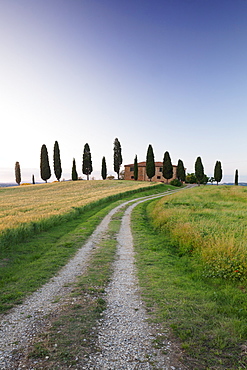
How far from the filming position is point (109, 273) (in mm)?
8867

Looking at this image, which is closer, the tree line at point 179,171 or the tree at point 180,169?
the tree line at point 179,171

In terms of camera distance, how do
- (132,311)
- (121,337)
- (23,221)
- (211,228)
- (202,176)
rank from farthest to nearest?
(202,176)
(23,221)
(211,228)
(132,311)
(121,337)

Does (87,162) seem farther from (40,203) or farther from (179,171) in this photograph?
(40,203)

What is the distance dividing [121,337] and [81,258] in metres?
6.35

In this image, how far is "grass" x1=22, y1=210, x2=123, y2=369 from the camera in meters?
4.12

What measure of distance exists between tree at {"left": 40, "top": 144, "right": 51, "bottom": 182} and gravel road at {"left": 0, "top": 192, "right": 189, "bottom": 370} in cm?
8733

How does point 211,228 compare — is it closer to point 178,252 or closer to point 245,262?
point 178,252

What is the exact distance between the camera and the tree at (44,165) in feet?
295

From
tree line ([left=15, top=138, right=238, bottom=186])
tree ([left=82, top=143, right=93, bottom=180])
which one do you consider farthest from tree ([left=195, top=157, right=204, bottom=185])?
tree ([left=82, top=143, right=93, bottom=180])

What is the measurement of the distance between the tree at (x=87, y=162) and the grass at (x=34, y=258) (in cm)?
7918

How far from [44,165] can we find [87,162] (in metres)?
17.5

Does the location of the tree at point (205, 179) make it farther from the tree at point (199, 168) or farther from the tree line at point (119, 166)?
the tree at point (199, 168)

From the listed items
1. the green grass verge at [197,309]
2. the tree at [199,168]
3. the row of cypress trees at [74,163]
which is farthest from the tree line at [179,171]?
the green grass verge at [197,309]

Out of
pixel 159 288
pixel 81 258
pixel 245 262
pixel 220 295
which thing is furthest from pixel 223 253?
pixel 81 258
